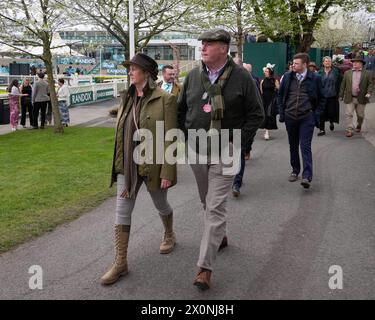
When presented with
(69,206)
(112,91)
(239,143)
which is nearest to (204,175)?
(239,143)

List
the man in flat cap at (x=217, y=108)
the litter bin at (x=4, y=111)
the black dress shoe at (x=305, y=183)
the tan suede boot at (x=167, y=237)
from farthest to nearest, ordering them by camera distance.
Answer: the litter bin at (x=4, y=111)
the black dress shoe at (x=305, y=183)
the tan suede boot at (x=167, y=237)
the man in flat cap at (x=217, y=108)

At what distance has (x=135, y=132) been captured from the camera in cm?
411

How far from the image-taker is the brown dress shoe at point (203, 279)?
148 inches

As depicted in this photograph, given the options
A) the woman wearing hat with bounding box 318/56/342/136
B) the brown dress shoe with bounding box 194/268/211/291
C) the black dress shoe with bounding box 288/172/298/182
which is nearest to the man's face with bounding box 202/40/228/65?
the brown dress shoe with bounding box 194/268/211/291

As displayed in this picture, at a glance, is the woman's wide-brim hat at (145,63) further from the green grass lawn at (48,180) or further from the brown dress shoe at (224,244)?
the green grass lawn at (48,180)

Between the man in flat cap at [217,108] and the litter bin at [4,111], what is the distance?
13397mm

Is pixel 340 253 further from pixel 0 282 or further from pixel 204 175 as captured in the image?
pixel 0 282

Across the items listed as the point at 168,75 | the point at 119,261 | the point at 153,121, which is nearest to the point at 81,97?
the point at 168,75

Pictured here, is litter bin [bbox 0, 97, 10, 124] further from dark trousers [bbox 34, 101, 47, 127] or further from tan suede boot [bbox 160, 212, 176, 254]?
tan suede boot [bbox 160, 212, 176, 254]

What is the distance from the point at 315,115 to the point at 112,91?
22241mm

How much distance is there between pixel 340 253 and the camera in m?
4.59

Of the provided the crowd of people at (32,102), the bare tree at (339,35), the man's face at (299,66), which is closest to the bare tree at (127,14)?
the crowd of people at (32,102)

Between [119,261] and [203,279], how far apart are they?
0.76 metres
